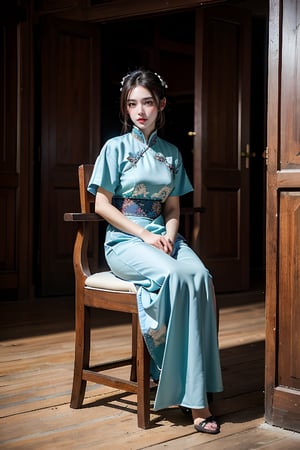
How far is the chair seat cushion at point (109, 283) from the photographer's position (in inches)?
99.4

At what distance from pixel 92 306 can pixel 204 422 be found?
24.3 inches

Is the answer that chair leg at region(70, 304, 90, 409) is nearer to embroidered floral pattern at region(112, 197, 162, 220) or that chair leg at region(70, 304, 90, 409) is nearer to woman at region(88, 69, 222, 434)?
woman at region(88, 69, 222, 434)

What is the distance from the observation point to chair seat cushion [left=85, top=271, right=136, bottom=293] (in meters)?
2.53

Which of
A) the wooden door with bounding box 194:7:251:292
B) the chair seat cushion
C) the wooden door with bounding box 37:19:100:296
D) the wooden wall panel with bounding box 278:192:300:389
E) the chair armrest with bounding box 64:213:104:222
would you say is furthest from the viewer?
the wooden door with bounding box 194:7:251:292

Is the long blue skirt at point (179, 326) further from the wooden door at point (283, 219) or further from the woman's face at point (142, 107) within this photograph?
the woman's face at point (142, 107)

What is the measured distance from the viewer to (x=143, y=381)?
242cm

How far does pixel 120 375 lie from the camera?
3.21 metres

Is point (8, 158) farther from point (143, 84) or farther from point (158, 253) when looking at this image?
point (158, 253)

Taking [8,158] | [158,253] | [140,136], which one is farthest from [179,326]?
[8,158]

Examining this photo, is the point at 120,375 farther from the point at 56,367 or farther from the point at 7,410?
the point at 7,410

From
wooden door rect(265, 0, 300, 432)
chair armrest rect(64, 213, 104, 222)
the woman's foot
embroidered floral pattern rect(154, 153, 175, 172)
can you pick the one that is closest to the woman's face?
embroidered floral pattern rect(154, 153, 175, 172)

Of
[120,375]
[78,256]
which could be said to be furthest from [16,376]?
[78,256]

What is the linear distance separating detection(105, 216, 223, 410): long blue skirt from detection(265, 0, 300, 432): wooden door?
21 cm

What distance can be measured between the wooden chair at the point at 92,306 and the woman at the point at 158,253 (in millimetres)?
47
